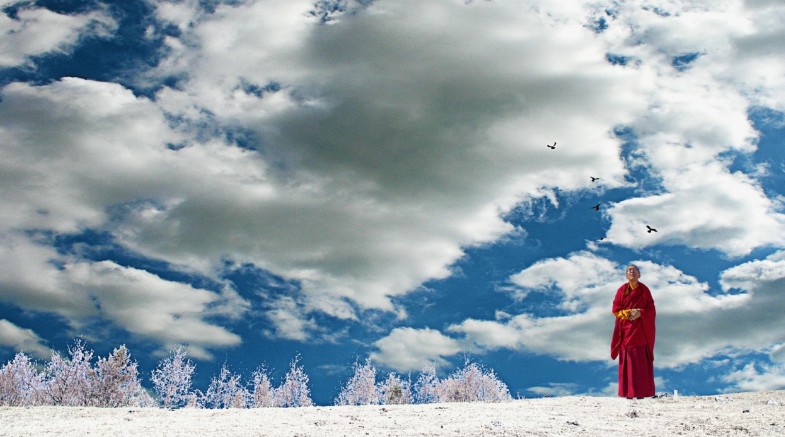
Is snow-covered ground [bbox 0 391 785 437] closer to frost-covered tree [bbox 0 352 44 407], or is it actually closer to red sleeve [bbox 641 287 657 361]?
red sleeve [bbox 641 287 657 361]

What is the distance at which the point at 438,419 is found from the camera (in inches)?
628

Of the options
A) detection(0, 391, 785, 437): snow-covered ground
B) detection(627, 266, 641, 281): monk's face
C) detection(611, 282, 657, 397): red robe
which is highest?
detection(627, 266, 641, 281): monk's face

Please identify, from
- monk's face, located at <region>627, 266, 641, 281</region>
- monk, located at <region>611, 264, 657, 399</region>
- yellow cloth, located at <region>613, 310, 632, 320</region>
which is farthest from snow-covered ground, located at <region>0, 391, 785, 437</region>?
monk's face, located at <region>627, 266, 641, 281</region>

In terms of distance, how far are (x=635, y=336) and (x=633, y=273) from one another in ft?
6.13

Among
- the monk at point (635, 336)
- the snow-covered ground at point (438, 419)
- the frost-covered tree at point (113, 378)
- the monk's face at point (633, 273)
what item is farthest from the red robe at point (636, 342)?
the frost-covered tree at point (113, 378)

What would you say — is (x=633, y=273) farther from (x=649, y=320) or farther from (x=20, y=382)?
(x=20, y=382)

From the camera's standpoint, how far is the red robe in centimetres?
2114

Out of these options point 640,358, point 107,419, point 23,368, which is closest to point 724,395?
point 640,358

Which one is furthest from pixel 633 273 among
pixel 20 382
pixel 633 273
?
pixel 20 382

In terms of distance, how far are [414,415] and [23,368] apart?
109 ft

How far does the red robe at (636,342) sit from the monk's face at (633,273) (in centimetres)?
25

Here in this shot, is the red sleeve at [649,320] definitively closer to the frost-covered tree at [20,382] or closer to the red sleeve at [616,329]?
the red sleeve at [616,329]

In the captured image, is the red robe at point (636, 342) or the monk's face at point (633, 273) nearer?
the red robe at point (636, 342)

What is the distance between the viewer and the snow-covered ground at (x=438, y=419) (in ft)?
47.8
